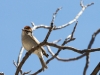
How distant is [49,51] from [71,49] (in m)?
1.92

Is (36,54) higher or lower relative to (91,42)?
lower

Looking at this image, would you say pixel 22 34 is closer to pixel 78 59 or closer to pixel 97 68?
pixel 78 59

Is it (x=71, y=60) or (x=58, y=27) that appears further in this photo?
(x=58, y=27)

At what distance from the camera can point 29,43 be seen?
630 cm

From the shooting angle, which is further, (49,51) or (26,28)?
(26,28)

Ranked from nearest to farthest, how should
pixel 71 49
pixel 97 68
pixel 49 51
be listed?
1. pixel 97 68
2. pixel 71 49
3. pixel 49 51

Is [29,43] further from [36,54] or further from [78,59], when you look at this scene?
[78,59]

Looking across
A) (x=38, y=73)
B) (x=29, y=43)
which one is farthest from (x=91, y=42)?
(x=29, y=43)

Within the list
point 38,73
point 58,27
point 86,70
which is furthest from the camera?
point 58,27

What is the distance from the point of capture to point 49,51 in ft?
16.6

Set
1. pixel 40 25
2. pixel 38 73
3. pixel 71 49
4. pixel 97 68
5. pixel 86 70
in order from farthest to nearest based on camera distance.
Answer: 1. pixel 40 25
2. pixel 38 73
3. pixel 86 70
4. pixel 71 49
5. pixel 97 68

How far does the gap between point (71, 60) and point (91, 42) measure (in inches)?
18.8

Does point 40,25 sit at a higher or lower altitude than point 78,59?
higher

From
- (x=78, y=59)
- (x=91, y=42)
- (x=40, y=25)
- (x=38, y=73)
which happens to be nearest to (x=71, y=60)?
(x=78, y=59)
